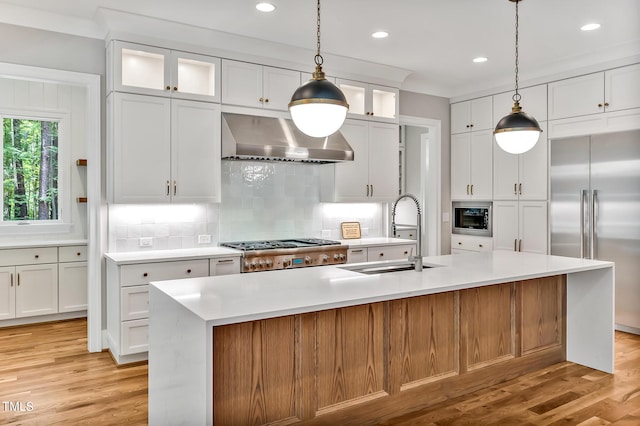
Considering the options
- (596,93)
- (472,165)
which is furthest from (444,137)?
(596,93)

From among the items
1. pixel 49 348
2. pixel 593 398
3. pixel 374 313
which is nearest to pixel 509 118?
pixel 374 313

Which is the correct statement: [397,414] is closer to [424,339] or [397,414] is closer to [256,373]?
[424,339]

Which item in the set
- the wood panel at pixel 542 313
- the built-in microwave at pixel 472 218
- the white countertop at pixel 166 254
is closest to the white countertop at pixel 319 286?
the wood panel at pixel 542 313

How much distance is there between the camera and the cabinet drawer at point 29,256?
4.73 m

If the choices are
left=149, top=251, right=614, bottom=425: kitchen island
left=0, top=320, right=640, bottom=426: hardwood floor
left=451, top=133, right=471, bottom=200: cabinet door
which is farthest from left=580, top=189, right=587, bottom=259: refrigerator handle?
left=451, top=133, right=471, bottom=200: cabinet door

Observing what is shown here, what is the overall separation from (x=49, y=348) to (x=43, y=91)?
9.18 ft

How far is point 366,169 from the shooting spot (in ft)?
17.1

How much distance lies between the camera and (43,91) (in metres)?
5.20

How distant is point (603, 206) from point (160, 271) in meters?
4.11

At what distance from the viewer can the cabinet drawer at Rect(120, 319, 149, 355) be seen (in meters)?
3.70

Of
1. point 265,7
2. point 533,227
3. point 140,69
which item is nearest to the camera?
point 265,7

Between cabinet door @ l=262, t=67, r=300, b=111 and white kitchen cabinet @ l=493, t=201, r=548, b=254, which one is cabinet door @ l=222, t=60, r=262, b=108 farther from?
white kitchen cabinet @ l=493, t=201, r=548, b=254

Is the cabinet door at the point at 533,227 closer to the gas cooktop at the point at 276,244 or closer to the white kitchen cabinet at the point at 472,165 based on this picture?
the white kitchen cabinet at the point at 472,165

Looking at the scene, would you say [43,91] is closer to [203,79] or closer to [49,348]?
[203,79]
